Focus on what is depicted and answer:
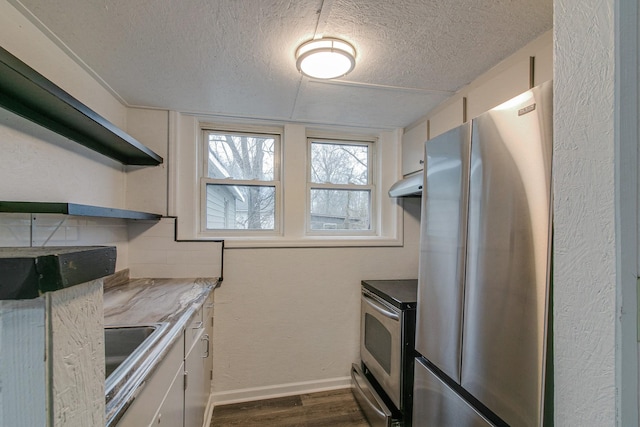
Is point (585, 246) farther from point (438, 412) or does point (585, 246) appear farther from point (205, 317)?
point (205, 317)

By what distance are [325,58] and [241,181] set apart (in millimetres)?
1277

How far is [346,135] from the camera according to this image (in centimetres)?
244

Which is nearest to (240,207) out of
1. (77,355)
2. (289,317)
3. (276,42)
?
(289,317)

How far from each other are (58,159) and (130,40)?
0.66 meters

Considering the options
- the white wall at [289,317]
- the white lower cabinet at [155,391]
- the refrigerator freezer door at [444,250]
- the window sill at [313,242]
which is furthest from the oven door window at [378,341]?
the white lower cabinet at [155,391]

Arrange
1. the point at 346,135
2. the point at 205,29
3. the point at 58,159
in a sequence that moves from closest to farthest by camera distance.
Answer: the point at 205,29, the point at 58,159, the point at 346,135

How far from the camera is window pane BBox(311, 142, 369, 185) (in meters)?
2.45

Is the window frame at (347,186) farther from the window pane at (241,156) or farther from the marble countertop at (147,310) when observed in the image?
the marble countertop at (147,310)

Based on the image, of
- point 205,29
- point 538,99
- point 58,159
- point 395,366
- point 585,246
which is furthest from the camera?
point 395,366

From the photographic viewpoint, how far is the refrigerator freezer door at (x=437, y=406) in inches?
42.8

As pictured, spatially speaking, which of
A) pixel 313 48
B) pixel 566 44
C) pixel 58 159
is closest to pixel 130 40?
pixel 58 159

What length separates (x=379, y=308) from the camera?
6.13ft

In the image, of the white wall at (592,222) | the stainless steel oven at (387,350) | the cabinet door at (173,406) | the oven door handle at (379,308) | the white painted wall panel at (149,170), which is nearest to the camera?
the white wall at (592,222)

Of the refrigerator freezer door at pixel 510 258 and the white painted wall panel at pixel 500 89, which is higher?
the white painted wall panel at pixel 500 89
